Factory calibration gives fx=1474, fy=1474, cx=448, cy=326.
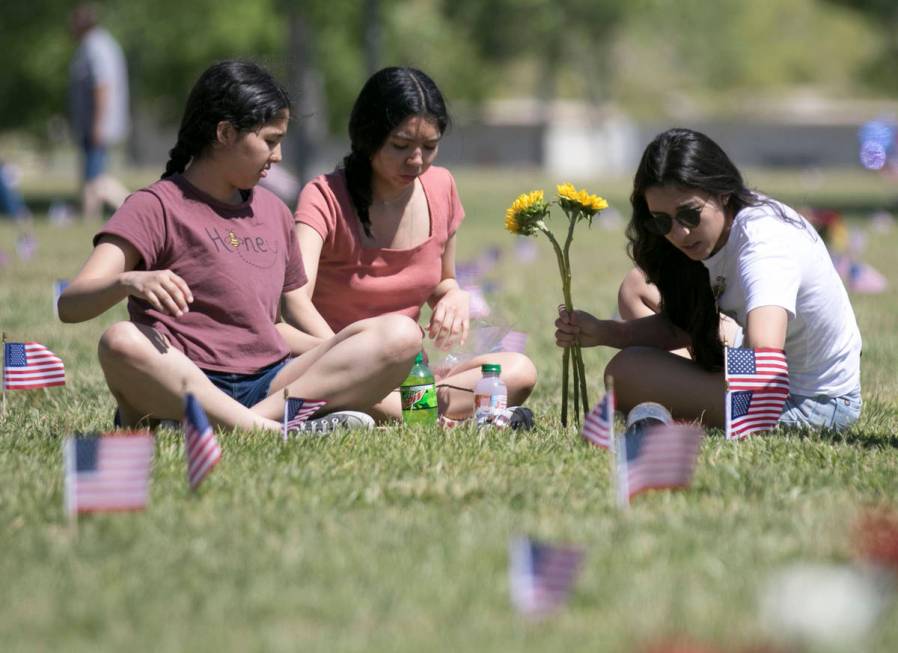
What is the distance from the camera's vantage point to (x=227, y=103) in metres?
4.86

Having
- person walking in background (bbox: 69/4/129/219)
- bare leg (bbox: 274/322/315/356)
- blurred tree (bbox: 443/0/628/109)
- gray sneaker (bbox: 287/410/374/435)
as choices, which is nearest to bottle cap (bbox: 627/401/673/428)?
gray sneaker (bbox: 287/410/374/435)

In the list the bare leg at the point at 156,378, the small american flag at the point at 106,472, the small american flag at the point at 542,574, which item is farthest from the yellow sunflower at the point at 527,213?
the small american flag at the point at 542,574

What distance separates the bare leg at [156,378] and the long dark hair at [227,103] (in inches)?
26.0

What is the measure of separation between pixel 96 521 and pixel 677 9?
87611 mm

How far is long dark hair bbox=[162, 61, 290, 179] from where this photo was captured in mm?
4863

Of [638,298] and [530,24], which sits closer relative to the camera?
[638,298]

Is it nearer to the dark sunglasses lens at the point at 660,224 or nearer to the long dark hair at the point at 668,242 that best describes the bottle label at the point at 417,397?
the long dark hair at the point at 668,242

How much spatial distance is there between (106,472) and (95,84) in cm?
1241

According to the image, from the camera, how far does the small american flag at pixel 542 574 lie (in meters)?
2.82

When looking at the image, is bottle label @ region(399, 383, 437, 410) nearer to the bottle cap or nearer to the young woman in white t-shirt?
the young woman in white t-shirt

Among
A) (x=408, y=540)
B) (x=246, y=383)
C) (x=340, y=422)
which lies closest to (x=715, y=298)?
(x=340, y=422)

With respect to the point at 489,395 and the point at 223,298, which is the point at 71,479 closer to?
the point at 223,298

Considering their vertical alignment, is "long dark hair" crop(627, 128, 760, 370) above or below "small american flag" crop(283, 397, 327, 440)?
above

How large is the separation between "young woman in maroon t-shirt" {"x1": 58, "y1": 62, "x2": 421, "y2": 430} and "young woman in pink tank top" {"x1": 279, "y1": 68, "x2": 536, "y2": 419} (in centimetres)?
28
